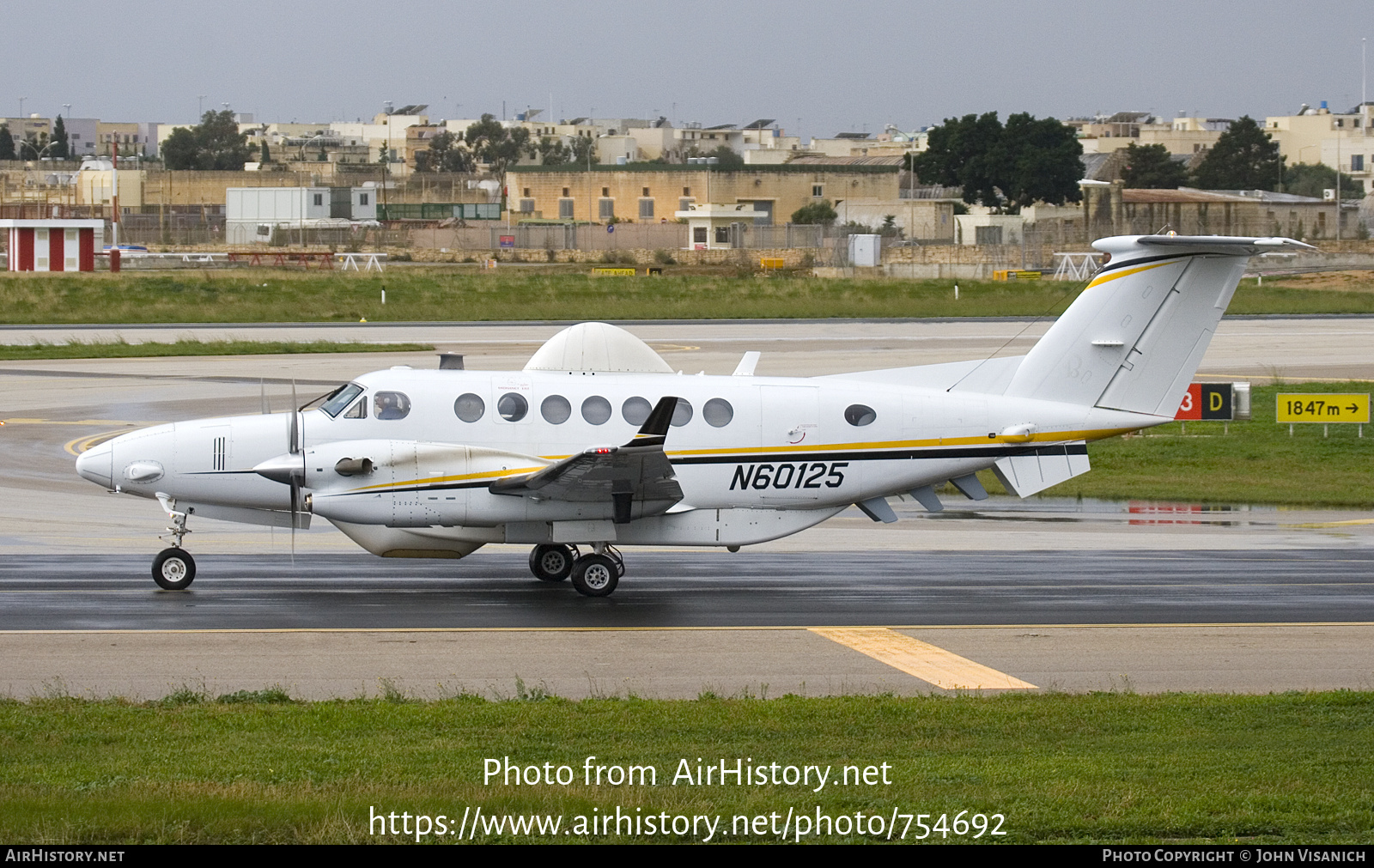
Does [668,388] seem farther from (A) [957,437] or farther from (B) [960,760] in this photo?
(B) [960,760]

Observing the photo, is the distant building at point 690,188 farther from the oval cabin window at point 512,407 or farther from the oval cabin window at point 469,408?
the oval cabin window at point 469,408

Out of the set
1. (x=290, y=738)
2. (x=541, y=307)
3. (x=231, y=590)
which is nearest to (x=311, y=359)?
(x=541, y=307)

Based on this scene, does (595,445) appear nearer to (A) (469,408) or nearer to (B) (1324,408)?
(A) (469,408)

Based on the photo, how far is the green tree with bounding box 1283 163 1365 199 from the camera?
177 m

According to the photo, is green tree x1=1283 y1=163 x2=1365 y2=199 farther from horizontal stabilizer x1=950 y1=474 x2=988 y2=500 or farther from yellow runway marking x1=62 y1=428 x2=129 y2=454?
horizontal stabilizer x1=950 y1=474 x2=988 y2=500

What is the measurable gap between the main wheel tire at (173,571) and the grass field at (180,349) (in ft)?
104

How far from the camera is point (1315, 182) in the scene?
7101 inches

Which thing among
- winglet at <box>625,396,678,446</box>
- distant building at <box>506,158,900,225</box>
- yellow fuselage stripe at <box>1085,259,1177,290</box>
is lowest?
winglet at <box>625,396,678,446</box>

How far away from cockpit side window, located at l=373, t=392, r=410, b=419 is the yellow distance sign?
2198 centimetres

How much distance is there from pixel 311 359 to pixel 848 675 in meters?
35.4

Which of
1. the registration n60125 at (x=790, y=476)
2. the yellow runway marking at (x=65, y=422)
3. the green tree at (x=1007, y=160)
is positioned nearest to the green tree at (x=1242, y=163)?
the green tree at (x=1007, y=160)

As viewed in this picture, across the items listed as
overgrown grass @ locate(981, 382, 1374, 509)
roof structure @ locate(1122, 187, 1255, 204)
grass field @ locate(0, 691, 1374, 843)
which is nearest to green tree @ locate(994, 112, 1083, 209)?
roof structure @ locate(1122, 187, 1255, 204)

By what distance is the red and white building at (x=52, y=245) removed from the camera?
286ft

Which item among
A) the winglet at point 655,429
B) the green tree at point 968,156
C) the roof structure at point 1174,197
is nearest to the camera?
the winglet at point 655,429
